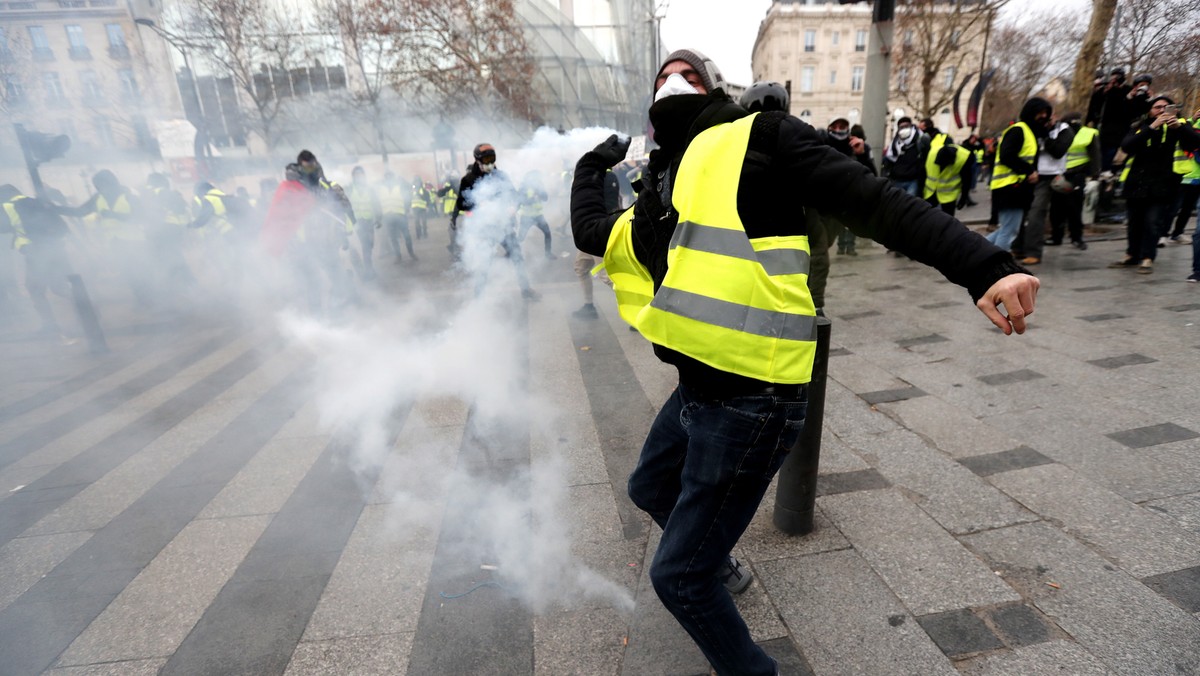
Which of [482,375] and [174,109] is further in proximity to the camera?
[174,109]

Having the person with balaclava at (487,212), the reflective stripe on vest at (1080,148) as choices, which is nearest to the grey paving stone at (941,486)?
the person with balaclava at (487,212)

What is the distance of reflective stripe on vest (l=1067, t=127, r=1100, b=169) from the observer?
7.13m

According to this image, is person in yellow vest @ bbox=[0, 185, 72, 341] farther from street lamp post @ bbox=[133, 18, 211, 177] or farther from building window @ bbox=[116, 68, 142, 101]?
street lamp post @ bbox=[133, 18, 211, 177]

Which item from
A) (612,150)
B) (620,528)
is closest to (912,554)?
(620,528)

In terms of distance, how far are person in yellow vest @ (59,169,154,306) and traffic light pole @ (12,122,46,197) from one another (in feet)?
1.97

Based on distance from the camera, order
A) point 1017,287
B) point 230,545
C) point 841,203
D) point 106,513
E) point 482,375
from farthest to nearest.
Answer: point 482,375
point 106,513
point 230,545
point 841,203
point 1017,287

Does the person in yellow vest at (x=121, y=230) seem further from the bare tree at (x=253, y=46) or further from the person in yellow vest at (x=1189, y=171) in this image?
the person in yellow vest at (x=1189, y=171)

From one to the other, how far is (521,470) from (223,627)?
4.83ft

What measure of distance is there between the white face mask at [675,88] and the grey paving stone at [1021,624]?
1949 millimetres

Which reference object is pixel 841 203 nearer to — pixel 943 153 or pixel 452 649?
pixel 452 649

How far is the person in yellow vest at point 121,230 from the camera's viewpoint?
8188mm

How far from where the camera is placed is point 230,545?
111 inches

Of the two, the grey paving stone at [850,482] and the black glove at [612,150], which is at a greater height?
the black glove at [612,150]

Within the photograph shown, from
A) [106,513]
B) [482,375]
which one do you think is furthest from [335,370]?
[106,513]
